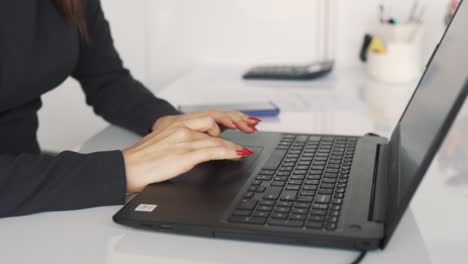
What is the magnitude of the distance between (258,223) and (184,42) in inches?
46.7

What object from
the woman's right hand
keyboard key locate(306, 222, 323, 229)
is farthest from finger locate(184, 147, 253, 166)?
keyboard key locate(306, 222, 323, 229)

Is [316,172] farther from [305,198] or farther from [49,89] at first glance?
[49,89]

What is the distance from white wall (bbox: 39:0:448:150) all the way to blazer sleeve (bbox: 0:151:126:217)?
1.02m

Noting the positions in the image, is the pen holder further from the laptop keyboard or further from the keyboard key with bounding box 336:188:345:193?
the keyboard key with bounding box 336:188:345:193

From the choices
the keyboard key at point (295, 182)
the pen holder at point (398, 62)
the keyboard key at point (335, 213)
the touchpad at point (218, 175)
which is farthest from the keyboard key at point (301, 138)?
the pen holder at point (398, 62)

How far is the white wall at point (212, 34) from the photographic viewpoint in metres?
1.67

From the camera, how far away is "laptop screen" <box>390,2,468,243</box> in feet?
1.94

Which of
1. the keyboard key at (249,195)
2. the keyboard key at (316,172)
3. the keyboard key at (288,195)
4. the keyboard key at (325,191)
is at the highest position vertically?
the keyboard key at (288,195)

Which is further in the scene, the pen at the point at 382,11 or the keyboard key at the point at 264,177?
the pen at the point at 382,11

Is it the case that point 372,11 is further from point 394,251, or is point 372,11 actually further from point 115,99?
point 394,251

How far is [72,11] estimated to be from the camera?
1.10 metres

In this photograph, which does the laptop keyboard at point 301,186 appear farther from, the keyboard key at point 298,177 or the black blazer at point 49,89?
the black blazer at point 49,89

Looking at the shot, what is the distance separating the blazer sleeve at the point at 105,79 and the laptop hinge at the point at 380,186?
0.42 meters

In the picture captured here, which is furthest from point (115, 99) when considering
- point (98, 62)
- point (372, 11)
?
point (372, 11)
